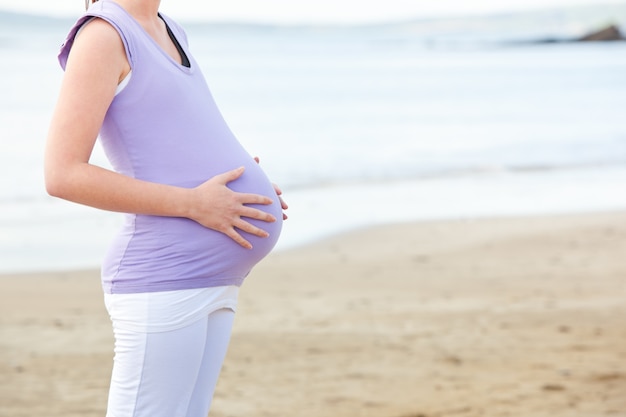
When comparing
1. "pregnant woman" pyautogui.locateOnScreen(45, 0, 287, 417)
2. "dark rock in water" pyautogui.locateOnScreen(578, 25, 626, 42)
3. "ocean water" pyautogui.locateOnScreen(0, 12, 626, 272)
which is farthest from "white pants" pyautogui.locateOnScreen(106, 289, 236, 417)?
"dark rock in water" pyautogui.locateOnScreen(578, 25, 626, 42)

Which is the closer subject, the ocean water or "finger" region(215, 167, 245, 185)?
"finger" region(215, 167, 245, 185)

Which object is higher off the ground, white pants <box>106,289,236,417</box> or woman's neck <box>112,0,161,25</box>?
woman's neck <box>112,0,161,25</box>

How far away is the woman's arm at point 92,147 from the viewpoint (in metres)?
1.82

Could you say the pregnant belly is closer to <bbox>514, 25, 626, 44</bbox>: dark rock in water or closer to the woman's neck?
the woman's neck

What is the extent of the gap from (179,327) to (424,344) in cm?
394

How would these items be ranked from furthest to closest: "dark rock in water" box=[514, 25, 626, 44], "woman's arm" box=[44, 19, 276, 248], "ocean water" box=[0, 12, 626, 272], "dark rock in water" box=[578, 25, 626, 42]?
"dark rock in water" box=[514, 25, 626, 44] < "dark rock in water" box=[578, 25, 626, 42] < "ocean water" box=[0, 12, 626, 272] < "woman's arm" box=[44, 19, 276, 248]

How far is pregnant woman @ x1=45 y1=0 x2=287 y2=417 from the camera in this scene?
1.85 meters

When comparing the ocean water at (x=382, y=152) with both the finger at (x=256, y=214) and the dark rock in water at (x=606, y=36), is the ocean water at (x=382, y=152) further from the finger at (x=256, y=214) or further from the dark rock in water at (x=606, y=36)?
the dark rock in water at (x=606, y=36)

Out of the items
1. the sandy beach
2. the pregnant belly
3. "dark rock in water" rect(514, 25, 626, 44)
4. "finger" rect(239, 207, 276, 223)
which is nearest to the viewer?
the pregnant belly

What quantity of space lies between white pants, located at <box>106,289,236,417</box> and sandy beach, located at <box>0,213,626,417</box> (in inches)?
105

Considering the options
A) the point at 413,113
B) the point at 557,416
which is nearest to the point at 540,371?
the point at 557,416

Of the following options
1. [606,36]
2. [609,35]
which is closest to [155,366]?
[609,35]

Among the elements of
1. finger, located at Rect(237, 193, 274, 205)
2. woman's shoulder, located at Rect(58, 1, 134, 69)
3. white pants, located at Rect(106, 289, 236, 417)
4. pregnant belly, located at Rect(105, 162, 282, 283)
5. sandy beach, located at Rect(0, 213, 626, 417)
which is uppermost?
woman's shoulder, located at Rect(58, 1, 134, 69)

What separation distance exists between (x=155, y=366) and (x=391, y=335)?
4.12 meters
